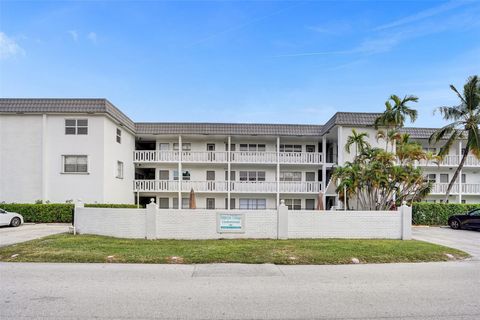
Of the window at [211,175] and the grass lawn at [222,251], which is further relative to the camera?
the window at [211,175]

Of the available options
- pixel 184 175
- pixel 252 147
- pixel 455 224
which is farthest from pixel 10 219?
pixel 455 224

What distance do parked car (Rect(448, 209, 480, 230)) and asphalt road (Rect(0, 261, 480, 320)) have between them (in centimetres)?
1197

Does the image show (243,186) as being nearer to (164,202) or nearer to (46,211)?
(164,202)

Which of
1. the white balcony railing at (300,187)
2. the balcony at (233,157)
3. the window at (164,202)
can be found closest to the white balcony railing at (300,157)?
the balcony at (233,157)

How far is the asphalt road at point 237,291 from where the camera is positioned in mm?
5219

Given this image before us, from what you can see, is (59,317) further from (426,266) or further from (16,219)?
(16,219)

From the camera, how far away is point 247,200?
2786 cm

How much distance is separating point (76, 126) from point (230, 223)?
1414 centimetres

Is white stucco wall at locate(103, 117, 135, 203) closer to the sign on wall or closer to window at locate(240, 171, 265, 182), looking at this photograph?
window at locate(240, 171, 265, 182)

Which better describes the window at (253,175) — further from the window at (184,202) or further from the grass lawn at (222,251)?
the grass lawn at (222,251)

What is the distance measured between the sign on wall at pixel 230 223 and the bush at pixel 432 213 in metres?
13.9

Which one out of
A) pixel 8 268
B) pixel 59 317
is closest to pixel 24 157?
pixel 8 268

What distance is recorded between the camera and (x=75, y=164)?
21.1 m

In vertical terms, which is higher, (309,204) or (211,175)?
(211,175)
